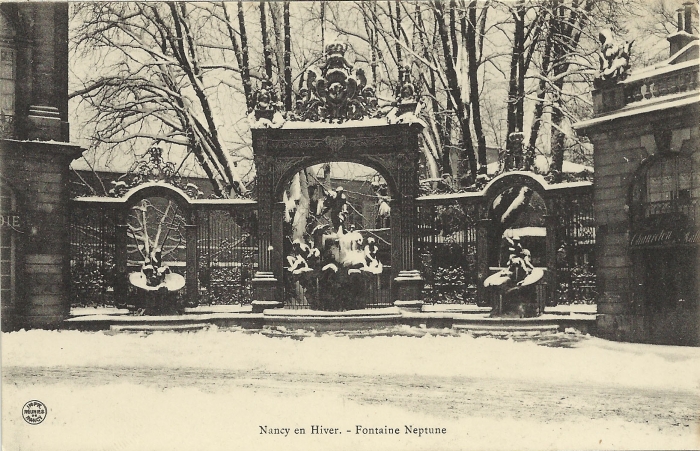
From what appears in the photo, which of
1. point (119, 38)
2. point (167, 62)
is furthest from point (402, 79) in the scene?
point (119, 38)

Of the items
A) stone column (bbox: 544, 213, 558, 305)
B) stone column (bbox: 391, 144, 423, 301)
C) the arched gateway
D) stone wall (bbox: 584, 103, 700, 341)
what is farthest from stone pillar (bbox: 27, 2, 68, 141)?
stone wall (bbox: 584, 103, 700, 341)

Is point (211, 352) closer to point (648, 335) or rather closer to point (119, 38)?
point (648, 335)

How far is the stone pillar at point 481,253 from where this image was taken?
1588cm

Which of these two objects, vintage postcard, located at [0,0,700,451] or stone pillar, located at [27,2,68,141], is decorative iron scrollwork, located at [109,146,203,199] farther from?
stone pillar, located at [27,2,68,141]

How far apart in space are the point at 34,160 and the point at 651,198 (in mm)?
12130

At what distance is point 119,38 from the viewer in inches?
770

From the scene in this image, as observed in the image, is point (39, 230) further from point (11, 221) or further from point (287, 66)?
point (287, 66)

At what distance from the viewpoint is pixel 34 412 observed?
1063 centimetres

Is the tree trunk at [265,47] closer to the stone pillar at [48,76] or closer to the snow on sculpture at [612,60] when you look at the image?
the stone pillar at [48,76]

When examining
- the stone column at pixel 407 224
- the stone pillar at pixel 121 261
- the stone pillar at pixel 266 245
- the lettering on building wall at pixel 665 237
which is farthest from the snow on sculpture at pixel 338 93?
the lettering on building wall at pixel 665 237

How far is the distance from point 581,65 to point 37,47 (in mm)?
12582

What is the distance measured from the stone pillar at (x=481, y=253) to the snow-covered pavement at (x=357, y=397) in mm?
2965

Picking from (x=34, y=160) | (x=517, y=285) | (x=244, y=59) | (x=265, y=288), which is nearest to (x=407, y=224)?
(x=517, y=285)

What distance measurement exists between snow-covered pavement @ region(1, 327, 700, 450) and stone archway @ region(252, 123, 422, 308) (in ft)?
10.6
